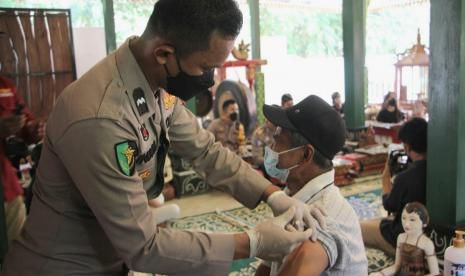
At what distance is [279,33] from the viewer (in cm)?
1239

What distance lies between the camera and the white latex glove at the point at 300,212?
1504 mm

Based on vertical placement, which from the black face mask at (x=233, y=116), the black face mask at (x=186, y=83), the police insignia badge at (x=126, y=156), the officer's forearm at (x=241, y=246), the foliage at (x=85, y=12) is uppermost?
the foliage at (x=85, y=12)

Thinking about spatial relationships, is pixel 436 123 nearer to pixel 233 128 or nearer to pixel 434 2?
pixel 434 2

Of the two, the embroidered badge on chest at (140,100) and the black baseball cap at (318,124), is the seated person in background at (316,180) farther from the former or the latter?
the embroidered badge on chest at (140,100)

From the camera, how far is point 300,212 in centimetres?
152

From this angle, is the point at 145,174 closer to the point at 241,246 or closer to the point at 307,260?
the point at 241,246

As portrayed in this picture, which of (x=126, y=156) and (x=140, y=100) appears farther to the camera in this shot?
(x=140, y=100)

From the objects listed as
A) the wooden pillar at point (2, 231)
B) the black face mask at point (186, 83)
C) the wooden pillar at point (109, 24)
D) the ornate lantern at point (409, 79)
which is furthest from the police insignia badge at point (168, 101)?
the ornate lantern at point (409, 79)

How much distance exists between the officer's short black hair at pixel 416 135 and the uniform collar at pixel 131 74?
226 centimetres

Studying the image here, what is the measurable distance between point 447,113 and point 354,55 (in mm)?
3851

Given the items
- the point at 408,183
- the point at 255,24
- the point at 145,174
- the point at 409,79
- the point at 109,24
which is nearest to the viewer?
the point at 145,174

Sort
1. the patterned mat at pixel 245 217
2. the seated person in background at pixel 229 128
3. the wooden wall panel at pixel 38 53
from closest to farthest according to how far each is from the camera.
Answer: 1. the patterned mat at pixel 245 217
2. the wooden wall panel at pixel 38 53
3. the seated person in background at pixel 229 128

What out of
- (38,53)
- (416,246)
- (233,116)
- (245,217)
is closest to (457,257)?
(416,246)

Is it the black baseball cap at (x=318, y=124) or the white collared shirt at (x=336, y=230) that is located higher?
the black baseball cap at (x=318, y=124)
